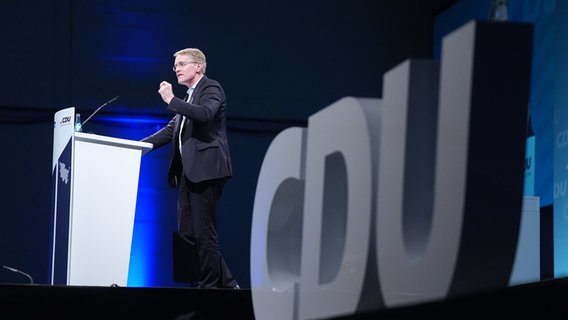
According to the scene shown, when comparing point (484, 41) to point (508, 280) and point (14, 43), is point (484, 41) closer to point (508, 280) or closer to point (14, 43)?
point (508, 280)

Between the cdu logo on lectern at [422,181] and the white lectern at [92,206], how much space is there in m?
2.76

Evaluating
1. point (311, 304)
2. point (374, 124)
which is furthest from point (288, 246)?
point (374, 124)

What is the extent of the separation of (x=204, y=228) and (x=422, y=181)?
324cm

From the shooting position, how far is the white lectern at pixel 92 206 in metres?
5.04

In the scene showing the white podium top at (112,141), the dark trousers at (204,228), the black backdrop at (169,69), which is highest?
the black backdrop at (169,69)

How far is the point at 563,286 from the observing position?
3344mm

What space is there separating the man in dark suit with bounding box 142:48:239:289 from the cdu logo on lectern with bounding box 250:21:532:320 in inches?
103

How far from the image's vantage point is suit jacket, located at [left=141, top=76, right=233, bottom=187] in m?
5.13

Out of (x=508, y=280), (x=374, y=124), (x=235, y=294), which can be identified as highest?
(x=374, y=124)

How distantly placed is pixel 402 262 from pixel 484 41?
1.65 feet

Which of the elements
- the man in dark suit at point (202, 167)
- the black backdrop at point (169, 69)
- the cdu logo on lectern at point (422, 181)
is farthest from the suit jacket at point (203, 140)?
the cdu logo on lectern at point (422, 181)

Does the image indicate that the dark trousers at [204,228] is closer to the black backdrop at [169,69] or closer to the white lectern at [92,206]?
the white lectern at [92,206]

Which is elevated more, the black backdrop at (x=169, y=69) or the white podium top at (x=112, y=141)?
the black backdrop at (x=169, y=69)

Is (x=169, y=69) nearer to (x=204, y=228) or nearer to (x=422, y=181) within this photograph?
(x=204, y=228)
